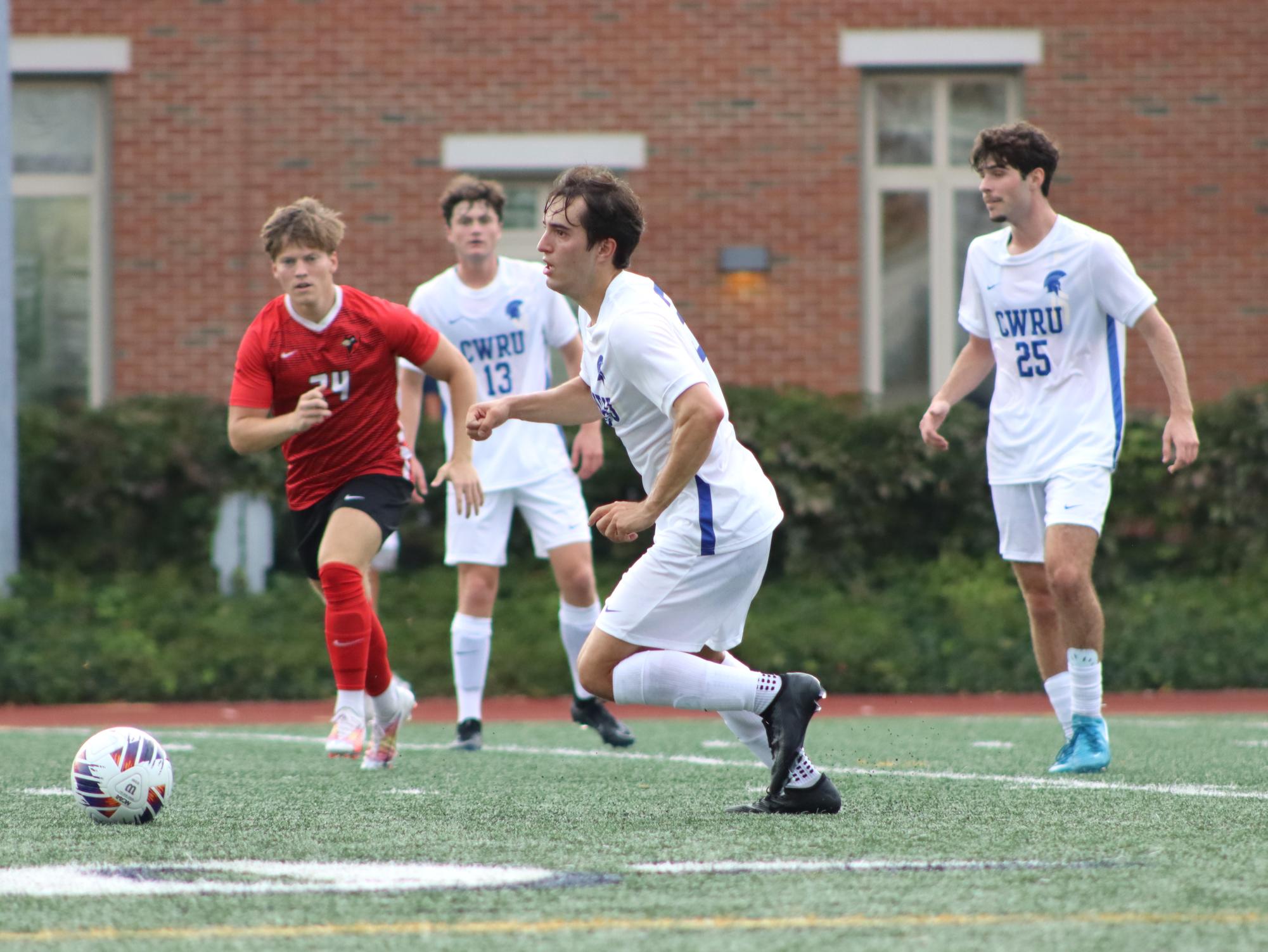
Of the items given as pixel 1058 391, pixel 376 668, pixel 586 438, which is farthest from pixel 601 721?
pixel 1058 391

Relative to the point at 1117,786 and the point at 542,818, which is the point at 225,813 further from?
the point at 1117,786

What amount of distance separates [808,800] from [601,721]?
9.02ft

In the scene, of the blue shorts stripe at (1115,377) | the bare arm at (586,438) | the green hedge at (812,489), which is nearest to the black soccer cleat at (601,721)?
the bare arm at (586,438)

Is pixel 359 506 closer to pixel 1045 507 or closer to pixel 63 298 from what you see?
pixel 1045 507

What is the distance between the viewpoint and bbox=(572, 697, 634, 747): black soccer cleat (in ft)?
24.1

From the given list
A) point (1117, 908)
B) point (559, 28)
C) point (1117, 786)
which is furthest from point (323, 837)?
point (559, 28)

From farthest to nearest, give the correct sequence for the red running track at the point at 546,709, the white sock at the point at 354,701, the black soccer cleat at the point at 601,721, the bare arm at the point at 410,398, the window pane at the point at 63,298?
1. the window pane at the point at 63,298
2. the red running track at the point at 546,709
3. the black soccer cleat at the point at 601,721
4. the bare arm at the point at 410,398
5. the white sock at the point at 354,701

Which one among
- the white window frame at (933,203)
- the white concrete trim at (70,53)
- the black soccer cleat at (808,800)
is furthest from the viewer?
the white window frame at (933,203)

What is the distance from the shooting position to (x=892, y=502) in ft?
40.8

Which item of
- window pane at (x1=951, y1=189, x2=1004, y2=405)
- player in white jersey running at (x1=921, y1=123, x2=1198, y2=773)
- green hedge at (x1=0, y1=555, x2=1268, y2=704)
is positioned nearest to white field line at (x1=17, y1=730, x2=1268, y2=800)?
player in white jersey running at (x1=921, y1=123, x2=1198, y2=773)

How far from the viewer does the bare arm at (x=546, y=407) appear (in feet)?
15.8

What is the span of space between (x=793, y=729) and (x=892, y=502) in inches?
313

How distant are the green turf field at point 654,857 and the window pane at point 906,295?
7.87m

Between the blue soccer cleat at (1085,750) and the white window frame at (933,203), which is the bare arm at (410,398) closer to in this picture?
the blue soccer cleat at (1085,750)
